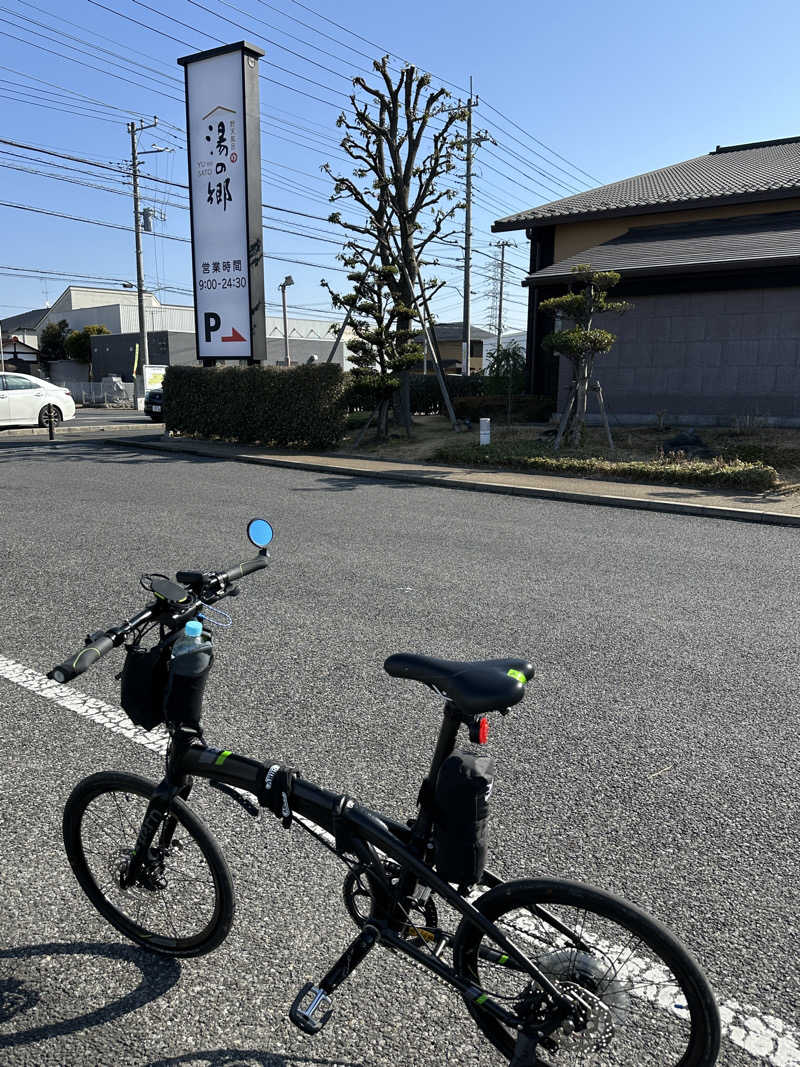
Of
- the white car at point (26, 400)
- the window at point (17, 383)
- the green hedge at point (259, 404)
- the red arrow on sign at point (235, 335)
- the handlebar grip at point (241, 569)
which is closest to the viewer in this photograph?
the handlebar grip at point (241, 569)

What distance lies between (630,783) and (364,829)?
5.99 ft

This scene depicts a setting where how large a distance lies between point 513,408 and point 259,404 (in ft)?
20.7

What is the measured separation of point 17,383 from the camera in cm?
2186

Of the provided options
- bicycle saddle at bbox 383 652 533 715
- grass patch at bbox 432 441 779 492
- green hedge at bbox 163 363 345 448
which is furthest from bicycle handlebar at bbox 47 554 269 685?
green hedge at bbox 163 363 345 448

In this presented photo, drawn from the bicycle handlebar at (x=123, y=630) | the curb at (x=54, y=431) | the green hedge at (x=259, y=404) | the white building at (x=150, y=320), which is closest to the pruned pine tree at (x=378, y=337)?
the green hedge at (x=259, y=404)

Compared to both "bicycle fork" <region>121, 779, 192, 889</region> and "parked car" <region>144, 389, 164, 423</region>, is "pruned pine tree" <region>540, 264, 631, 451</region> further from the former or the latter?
"parked car" <region>144, 389, 164, 423</region>

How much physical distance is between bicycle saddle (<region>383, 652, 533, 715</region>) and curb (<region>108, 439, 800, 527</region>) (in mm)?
8711

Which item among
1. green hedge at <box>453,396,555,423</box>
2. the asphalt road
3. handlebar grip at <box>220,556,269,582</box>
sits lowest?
the asphalt road

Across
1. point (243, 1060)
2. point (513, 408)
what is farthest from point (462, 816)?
point (513, 408)

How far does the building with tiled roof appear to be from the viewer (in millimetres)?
15227

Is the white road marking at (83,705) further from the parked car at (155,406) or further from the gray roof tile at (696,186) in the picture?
the parked car at (155,406)

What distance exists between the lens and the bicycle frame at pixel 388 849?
76.0 inches

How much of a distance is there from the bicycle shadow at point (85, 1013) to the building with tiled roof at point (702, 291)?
48.8ft

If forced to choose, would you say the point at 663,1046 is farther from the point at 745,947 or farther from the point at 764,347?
the point at 764,347
